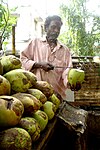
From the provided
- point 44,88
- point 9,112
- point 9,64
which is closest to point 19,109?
point 9,112

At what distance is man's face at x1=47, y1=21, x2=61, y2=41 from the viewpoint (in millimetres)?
3268

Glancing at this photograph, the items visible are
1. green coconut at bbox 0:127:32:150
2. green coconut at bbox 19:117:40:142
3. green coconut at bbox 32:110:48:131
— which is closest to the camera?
green coconut at bbox 0:127:32:150

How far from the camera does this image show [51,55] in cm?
338

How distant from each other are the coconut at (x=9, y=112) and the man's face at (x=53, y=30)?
1.86 m

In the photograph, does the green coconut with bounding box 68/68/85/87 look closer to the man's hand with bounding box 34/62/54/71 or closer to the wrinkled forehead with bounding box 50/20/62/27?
the man's hand with bounding box 34/62/54/71

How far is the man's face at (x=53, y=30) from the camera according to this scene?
10.7 feet

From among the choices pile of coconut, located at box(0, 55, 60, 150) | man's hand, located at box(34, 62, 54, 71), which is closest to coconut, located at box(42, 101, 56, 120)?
pile of coconut, located at box(0, 55, 60, 150)

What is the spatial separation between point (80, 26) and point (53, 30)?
19.9ft

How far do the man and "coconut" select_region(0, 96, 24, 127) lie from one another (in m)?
1.73

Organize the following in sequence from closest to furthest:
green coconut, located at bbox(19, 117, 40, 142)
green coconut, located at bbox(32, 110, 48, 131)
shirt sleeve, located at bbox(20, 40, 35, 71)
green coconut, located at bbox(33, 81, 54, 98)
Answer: green coconut, located at bbox(19, 117, 40, 142) < green coconut, located at bbox(32, 110, 48, 131) < green coconut, located at bbox(33, 81, 54, 98) < shirt sleeve, located at bbox(20, 40, 35, 71)

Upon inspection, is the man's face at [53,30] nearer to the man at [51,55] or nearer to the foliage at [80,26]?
the man at [51,55]

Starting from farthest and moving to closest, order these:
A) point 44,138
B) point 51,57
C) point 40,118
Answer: point 51,57
point 40,118
point 44,138

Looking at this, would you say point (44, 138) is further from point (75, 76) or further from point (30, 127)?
point (75, 76)

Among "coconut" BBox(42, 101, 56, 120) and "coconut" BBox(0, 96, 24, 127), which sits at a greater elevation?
"coconut" BBox(0, 96, 24, 127)
